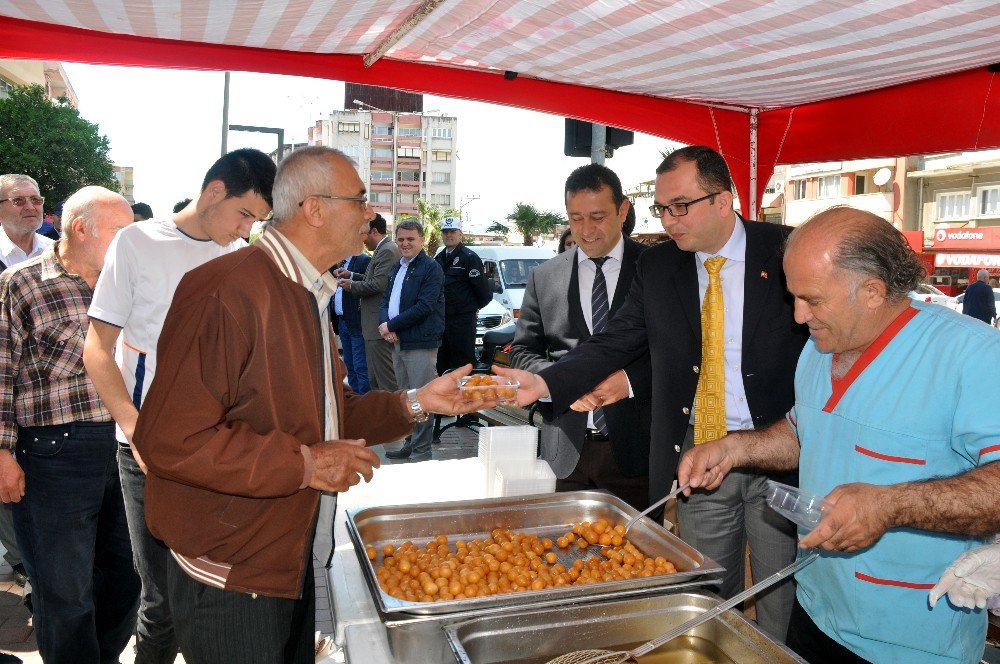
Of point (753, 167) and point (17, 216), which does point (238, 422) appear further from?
point (753, 167)

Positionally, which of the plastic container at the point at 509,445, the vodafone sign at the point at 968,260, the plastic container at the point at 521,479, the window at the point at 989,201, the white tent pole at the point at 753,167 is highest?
the window at the point at 989,201

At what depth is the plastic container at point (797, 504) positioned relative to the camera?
5.22ft

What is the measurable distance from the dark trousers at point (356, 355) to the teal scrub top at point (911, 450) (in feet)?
23.0

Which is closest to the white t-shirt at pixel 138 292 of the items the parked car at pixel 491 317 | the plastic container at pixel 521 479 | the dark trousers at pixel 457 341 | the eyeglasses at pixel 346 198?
the eyeglasses at pixel 346 198

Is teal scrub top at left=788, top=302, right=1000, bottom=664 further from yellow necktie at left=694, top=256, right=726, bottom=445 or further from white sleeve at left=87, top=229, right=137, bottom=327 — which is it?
white sleeve at left=87, top=229, right=137, bottom=327

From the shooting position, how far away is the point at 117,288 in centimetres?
250

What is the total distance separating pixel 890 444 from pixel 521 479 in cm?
138

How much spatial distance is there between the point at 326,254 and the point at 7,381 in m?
1.67

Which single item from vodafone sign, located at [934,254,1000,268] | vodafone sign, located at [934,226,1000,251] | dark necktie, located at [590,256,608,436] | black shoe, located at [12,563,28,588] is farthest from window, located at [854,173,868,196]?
black shoe, located at [12,563,28,588]

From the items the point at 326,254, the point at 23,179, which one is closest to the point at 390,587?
the point at 326,254

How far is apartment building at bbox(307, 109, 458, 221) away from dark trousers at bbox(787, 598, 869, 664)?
84946 millimetres

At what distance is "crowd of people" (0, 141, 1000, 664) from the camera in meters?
1.59

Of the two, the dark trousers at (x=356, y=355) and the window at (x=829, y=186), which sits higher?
the window at (x=829, y=186)

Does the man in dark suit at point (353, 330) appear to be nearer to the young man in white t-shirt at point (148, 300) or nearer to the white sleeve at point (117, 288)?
the young man in white t-shirt at point (148, 300)
